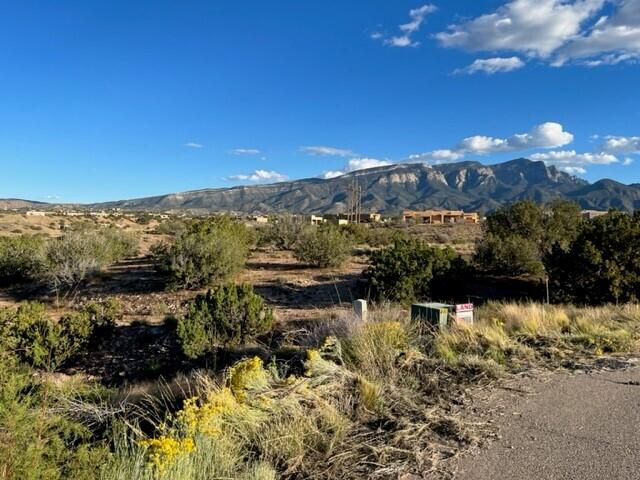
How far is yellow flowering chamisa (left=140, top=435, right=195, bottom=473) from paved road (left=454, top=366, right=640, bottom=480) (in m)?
2.06

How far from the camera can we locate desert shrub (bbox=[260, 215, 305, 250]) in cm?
2964

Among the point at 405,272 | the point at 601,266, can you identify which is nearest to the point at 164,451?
the point at 405,272

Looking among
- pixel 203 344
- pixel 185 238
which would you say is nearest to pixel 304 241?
pixel 185 238

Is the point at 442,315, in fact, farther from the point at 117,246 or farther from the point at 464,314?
the point at 117,246

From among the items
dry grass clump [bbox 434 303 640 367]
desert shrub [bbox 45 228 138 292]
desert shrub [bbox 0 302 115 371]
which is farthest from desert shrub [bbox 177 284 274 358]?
desert shrub [bbox 45 228 138 292]

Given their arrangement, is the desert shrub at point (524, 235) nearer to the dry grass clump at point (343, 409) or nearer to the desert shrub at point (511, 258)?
the desert shrub at point (511, 258)

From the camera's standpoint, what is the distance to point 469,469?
3920 millimetres

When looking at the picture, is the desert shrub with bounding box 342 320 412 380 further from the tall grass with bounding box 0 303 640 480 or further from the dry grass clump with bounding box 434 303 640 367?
the dry grass clump with bounding box 434 303 640 367

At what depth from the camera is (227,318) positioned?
1224 centimetres

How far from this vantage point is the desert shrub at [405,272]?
15539 mm

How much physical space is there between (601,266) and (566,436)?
11560 millimetres

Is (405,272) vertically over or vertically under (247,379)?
over

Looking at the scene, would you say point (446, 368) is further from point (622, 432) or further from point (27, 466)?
point (27, 466)

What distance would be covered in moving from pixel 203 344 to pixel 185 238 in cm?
899
